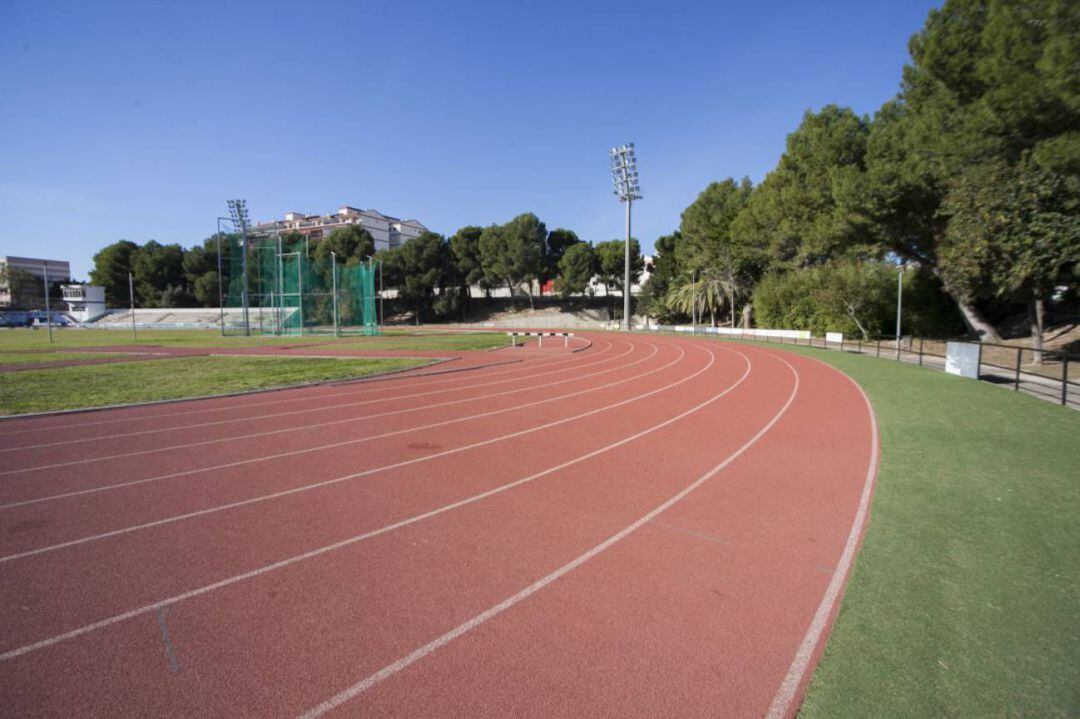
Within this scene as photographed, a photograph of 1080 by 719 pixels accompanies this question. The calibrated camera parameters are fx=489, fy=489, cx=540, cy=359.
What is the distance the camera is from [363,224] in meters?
91.2

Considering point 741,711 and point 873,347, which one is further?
point 873,347

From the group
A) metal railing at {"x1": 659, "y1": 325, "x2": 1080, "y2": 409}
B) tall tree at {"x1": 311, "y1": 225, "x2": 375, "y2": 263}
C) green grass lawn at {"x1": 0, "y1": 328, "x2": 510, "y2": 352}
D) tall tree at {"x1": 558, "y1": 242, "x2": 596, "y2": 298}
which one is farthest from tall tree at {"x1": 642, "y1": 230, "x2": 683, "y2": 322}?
tall tree at {"x1": 311, "y1": 225, "x2": 375, "y2": 263}

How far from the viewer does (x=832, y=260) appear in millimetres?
32406

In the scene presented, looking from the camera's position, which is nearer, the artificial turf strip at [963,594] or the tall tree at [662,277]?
the artificial turf strip at [963,594]

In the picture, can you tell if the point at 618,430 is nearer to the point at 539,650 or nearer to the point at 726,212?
the point at 539,650

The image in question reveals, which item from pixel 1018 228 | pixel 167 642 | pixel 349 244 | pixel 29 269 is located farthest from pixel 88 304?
pixel 1018 228

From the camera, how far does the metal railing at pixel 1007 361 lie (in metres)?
11.0

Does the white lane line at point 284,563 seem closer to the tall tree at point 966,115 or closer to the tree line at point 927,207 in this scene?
the tall tree at point 966,115

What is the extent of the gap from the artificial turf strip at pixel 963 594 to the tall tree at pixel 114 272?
3815 inches

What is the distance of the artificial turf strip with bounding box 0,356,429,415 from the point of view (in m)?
10.5

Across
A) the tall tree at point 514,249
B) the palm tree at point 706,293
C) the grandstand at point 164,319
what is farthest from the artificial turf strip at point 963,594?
the grandstand at point 164,319

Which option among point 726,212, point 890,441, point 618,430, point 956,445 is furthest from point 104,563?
point 726,212

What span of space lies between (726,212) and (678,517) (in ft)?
145

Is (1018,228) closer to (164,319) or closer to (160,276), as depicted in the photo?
(164,319)
